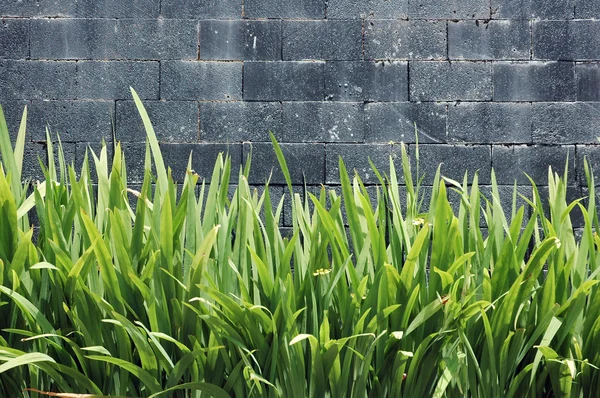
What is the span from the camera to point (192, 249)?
4.88ft

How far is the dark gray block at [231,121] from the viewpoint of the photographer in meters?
2.35

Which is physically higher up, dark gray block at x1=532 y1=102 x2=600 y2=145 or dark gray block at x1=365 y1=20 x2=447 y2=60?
dark gray block at x1=365 y1=20 x2=447 y2=60

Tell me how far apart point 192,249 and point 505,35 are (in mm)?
1564

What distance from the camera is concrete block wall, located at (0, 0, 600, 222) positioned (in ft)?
7.70

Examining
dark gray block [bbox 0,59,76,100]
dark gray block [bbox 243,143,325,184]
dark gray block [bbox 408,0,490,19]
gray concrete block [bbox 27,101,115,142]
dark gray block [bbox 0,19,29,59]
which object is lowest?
dark gray block [bbox 243,143,325,184]

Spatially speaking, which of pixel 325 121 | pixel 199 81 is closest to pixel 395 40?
pixel 325 121

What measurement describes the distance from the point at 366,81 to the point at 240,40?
1.68ft

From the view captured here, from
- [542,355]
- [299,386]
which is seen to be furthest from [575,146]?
[299,386]

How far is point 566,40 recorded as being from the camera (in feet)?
7.75

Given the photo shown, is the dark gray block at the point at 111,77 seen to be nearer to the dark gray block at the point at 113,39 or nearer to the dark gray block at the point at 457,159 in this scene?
the dark gray block at the point at 113,39

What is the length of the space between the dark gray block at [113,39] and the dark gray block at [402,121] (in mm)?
736

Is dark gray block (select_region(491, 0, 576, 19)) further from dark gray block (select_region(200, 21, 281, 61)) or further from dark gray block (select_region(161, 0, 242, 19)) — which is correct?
dark gray block (select_region(161, 0, 242, 19))

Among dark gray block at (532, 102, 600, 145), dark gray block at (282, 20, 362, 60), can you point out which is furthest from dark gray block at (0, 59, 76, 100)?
dark gray block at (532, 102, 600, 145)

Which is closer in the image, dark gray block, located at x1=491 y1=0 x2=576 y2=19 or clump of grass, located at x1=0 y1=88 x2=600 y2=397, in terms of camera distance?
clump of grass, located at x1=0 y1=88 x2=600 y2=397
